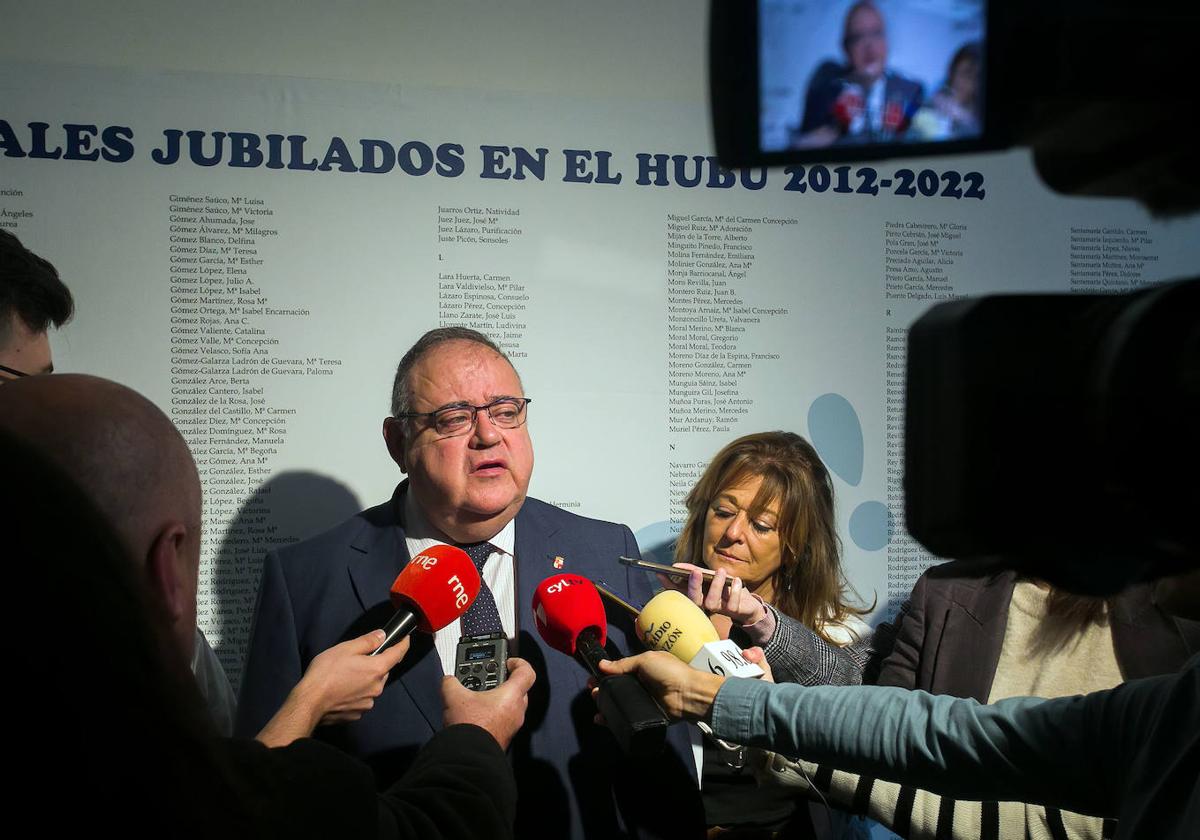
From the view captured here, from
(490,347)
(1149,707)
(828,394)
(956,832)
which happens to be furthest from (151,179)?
(956,832)

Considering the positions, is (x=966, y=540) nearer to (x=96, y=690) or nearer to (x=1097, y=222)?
(x=96, y=690)

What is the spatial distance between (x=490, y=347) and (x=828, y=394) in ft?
3.23

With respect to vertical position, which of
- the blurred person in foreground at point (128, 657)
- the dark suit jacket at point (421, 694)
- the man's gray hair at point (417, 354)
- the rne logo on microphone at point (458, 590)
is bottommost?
the dark suit jacket at point (421, 694)

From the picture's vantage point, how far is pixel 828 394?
2.33m

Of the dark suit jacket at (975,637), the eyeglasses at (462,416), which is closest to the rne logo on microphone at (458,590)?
the eyeglasses at (462,416)

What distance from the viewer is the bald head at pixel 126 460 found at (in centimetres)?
89

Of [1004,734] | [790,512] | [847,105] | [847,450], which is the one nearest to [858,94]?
[847,105]

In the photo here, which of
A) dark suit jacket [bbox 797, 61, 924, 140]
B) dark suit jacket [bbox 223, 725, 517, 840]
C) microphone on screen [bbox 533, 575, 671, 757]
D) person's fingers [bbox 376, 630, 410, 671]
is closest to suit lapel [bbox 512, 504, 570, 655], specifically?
microphone on screen [bbox 533, 575, 671, 757]

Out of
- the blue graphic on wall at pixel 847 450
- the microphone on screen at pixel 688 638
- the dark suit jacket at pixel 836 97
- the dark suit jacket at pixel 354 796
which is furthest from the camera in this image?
the blue graphic on wall at pixel 847 450

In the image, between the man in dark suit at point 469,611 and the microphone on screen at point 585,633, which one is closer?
the microphone on screen at point 585,633

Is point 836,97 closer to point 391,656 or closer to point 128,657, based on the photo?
point 128,657

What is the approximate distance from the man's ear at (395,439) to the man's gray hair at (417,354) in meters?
0.02

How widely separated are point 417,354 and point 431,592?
619 millimetres

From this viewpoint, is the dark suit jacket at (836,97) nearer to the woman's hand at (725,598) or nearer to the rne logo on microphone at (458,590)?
the rne logo on microphone at (458,590)
